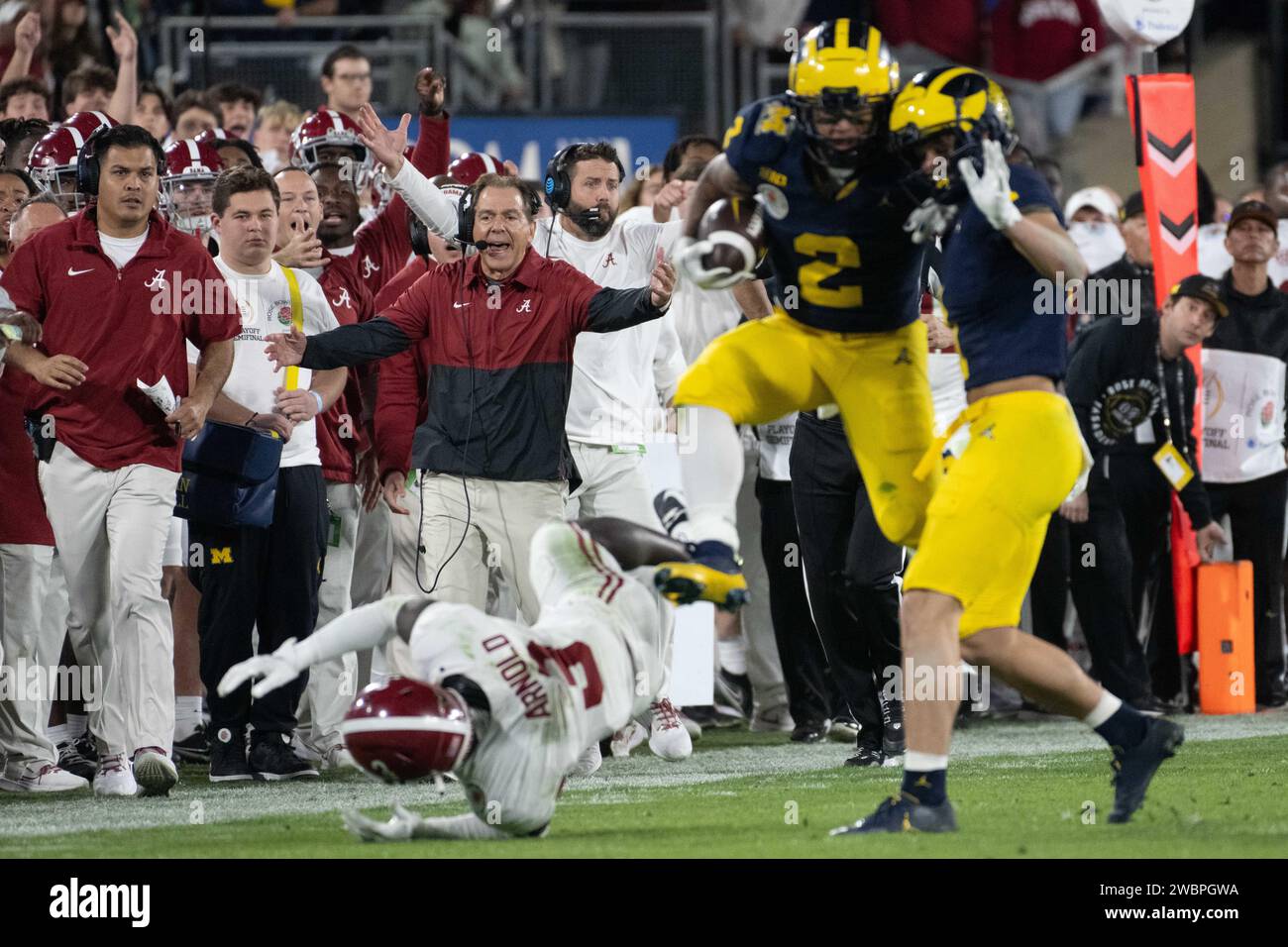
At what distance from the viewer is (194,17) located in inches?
519

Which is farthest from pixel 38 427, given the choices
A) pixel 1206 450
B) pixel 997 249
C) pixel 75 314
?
pixel 1206 450

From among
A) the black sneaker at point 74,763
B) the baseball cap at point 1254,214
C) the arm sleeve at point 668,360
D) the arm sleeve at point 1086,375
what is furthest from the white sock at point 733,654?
the black sneaker at point 74,763

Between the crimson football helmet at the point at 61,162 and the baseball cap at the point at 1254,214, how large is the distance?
5.39 m

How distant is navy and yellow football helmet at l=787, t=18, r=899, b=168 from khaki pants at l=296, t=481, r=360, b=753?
328 cm

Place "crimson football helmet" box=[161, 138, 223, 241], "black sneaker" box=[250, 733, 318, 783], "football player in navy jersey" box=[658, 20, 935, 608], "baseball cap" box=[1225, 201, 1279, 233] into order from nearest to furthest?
"football player in navy jersey" box=[658, 20, 935, 608]
"black sneaker" box=[250, 733, 318, 783]
"crimson football helmet" box=[161, 138, 223, 241]
"baseball cap" box=[1225, 201, 1279, 233]

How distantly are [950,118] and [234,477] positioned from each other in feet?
11.1

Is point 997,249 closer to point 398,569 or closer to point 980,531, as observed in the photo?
point 980,531

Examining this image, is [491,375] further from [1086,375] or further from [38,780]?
[1086,375]

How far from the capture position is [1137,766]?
612 cm

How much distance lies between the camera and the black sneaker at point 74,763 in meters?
8.11

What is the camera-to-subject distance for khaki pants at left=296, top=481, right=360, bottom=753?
28.1ft

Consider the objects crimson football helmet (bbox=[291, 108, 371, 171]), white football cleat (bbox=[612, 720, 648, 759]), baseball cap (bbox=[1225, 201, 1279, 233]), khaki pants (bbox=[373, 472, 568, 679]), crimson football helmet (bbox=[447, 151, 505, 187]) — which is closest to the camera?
khaki pants (bbox=[373, 472, 568, 679])

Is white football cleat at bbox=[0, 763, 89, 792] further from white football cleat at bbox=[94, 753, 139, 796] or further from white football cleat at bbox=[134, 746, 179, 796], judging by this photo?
white football cleat at bbox=[134, 746, 179, 796]

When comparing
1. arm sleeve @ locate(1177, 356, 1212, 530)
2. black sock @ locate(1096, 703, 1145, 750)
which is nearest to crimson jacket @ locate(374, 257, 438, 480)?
black sock @ locate(1096, 703, 1145, 750)
